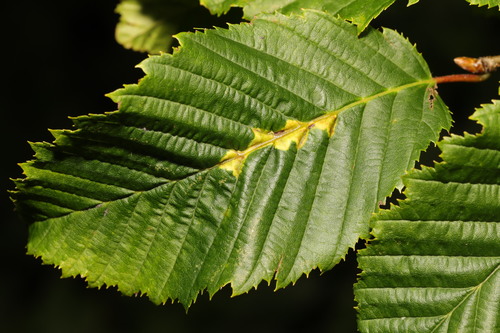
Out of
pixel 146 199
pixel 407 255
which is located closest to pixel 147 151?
pixel 146 199

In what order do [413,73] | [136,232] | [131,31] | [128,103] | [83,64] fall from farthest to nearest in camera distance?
1. [83,64]
2. [131,31]
3. [413,73]
4. [136,232]
5. [128,103]

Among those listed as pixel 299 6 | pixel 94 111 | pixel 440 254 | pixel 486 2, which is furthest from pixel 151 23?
pixel 94 111

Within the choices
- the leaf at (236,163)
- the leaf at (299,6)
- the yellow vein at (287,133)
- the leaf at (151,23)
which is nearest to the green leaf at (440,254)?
the leaf at (236,163)

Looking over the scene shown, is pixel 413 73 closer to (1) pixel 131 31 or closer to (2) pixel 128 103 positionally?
(2) pixel 128 103

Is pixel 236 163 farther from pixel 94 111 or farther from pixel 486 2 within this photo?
pixel 94 111

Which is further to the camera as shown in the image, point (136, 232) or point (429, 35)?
point (429, 35)

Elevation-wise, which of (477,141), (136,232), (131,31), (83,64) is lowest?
(136,232)

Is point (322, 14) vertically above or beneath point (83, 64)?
beneath

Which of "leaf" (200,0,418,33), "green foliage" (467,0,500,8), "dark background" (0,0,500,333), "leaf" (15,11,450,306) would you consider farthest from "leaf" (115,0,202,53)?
"dark background" (0,0,500,333)
